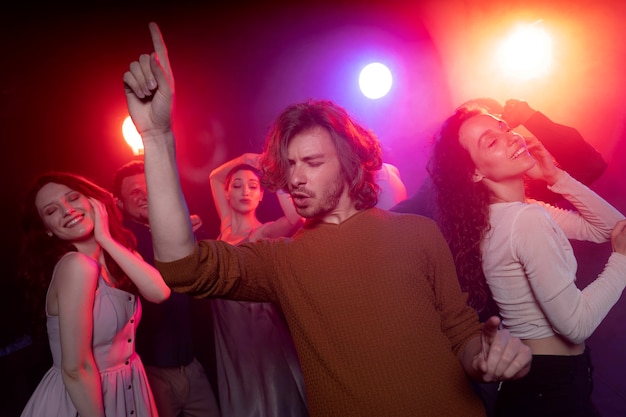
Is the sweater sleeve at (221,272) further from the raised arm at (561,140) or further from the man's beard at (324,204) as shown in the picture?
the raised arm at (561,140)

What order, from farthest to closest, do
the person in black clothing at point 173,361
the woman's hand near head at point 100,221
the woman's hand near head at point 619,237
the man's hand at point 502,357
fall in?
the person in black clothing at point 173,361, the woman's hand near head at point 100,221, the woman's hand near head at point 619,237, the man's hand at point 502,357

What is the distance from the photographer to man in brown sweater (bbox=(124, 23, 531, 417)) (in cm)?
129

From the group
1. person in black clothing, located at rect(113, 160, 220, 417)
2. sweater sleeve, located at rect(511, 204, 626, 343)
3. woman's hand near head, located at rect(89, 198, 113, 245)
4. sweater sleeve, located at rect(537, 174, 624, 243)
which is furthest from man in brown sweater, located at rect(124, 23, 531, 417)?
person in black clothing, located at rect(113, 160, 220, 417)

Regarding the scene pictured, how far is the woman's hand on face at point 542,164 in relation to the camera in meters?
2.35

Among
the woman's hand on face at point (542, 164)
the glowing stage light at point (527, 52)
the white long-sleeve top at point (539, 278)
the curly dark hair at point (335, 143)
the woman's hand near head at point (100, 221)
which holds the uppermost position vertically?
the glowing stage light at point (527, 52)

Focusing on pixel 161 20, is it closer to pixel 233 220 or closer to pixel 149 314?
pixel 233 220

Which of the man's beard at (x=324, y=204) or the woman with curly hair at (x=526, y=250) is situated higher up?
the man's beard at (x=324, y=204)

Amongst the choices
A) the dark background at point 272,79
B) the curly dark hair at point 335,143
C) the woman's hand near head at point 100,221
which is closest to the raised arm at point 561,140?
the dark background at point 272,79

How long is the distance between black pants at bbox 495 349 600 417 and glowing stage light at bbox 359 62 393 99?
3.08 meters

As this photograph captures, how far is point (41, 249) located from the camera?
2484mm

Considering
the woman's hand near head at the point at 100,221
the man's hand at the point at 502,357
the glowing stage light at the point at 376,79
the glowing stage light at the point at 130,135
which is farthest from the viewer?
the glowing stage light at the point at 376,79

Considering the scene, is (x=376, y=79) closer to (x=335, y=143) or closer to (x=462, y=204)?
(x=462, y=204)

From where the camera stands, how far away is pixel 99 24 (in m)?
3.97

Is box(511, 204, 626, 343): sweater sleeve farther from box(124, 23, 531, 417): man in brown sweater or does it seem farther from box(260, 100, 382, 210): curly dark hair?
box(260, 100, 382, 210): curly dark hair
